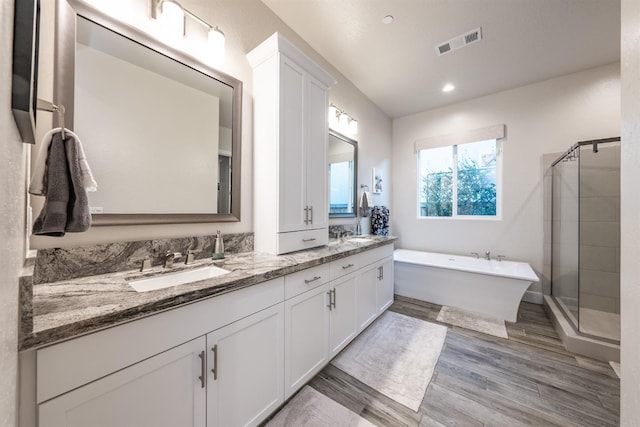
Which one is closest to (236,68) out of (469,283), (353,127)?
(353,127)

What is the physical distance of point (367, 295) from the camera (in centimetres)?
225

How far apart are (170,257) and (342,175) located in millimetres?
2036

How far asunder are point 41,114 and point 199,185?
0.73 meters

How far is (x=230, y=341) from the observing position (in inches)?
43.4

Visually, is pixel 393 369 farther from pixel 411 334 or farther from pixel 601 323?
pixel 601 323

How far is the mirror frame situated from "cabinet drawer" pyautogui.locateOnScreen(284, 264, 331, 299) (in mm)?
657

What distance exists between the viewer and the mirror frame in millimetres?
1067

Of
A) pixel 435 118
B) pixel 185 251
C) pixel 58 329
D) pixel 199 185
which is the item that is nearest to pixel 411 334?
pixel 185 251

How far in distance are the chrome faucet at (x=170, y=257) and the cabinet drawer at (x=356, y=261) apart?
3.38ft

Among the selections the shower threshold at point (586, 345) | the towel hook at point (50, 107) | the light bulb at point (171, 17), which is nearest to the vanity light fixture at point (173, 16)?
the light bulb at point (171, 17)

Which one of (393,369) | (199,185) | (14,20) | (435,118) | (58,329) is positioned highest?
(435,118)

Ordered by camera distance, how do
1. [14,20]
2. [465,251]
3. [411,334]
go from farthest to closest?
[465,251]
[411,334]
[14,20]

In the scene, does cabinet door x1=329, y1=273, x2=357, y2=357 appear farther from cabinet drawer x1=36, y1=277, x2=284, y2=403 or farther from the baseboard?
the baseboard

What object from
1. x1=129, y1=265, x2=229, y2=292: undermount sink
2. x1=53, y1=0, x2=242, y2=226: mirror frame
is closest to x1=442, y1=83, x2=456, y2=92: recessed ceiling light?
x1=53, y1=0, x2=242, y2=226: mirror frame
